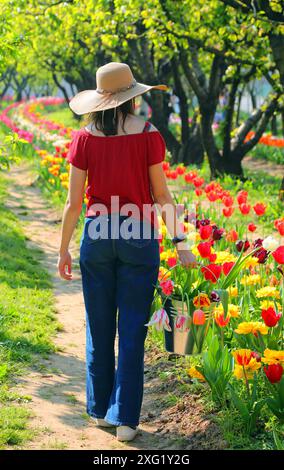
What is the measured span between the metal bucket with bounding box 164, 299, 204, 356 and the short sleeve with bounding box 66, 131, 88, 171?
2.63ft

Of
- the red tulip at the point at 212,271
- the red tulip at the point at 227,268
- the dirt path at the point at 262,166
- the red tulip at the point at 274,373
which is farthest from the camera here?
the dirt path at the point at 262,166

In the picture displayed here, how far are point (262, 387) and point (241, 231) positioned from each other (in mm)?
2580

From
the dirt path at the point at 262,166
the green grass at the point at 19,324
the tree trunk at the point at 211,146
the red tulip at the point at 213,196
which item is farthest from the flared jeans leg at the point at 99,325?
the dirt path at the point at 262,166

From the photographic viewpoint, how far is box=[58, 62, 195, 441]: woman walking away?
3746 mm

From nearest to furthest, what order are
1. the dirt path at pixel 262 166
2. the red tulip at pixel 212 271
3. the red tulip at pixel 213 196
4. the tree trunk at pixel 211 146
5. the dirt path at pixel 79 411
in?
the dirt path at pixel 79 411 < the red tulip at pixel 212 271 < the red tulip at pixel 213 196 < the tree trunk at pixel 211 146 < the dirt path at pixel 262 166

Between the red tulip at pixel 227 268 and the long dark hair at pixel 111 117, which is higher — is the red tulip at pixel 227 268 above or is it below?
below

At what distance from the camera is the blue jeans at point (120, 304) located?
3.81 m

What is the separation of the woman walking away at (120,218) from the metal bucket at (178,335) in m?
0.12

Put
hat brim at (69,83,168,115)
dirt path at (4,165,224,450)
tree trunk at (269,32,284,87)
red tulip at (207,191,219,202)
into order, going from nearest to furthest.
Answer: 1. hat brim at (69,83,168,115)
2. dirt path at (4,165,224,450)
3. red tulip at (207,191,219,202)
4. tree trunk at (269,32,284,87)

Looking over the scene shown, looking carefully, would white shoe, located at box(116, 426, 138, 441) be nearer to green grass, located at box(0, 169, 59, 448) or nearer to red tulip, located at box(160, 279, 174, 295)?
green grass, located at box(0, 169, 59, 448)

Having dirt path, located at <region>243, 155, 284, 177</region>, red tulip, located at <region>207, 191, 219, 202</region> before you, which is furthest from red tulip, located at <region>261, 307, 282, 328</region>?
dirt path, located at <region>243, 155, 284, 177</region>

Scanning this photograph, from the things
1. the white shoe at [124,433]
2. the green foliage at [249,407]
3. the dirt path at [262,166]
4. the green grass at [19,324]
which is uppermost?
the green foliage at [249,407]

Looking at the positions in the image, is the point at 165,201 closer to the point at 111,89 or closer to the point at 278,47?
the point at 111,89

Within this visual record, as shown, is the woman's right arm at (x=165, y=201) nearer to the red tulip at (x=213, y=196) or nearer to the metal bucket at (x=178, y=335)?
the metal bucket at (x=178, y=335)
